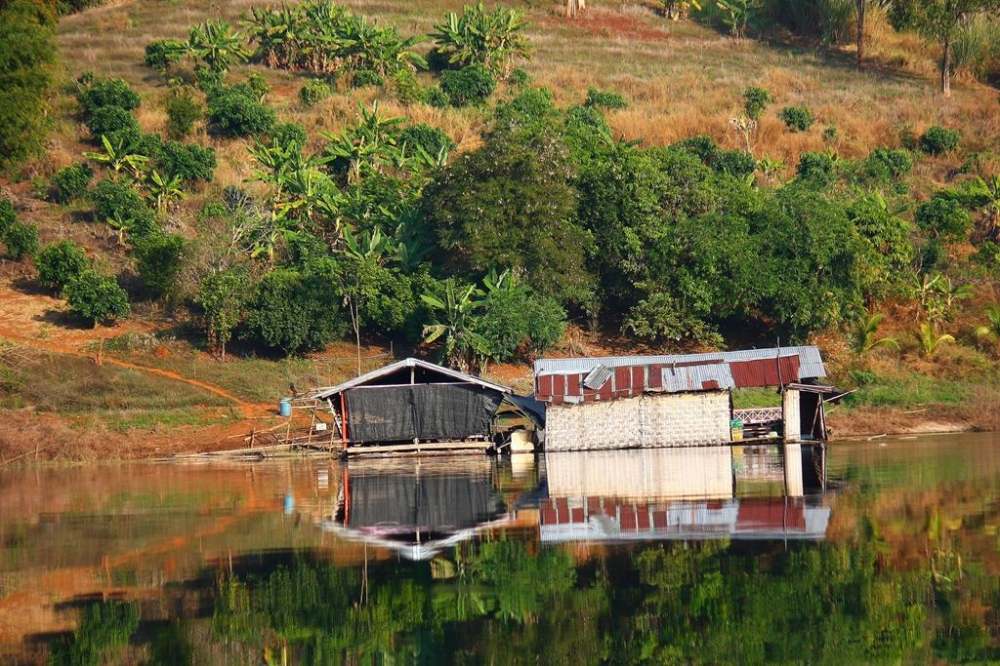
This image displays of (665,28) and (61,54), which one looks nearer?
(61,54)

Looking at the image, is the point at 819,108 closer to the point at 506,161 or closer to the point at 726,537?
the point at 506,161

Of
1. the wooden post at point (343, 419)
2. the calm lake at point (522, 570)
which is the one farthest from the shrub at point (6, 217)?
the calm lake at point (522, 570)

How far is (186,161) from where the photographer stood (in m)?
61.9

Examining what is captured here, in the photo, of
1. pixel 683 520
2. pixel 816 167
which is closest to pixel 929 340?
pixel 816 167

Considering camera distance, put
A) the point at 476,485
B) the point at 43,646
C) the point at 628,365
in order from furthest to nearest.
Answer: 1. the point at 628,365
2. the point at 476,485
3. the point at 43,646

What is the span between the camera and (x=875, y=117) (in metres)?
73.1

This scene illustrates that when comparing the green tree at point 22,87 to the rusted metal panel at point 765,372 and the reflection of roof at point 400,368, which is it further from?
the rusted metal panel at point 765,372

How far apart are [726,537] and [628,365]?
1807 cm

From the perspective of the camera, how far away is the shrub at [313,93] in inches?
2832

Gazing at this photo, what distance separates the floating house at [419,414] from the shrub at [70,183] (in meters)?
24.9

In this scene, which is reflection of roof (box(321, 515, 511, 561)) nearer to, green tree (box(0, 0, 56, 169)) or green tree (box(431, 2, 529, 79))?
green tree (box(0, 0, 56, 169))

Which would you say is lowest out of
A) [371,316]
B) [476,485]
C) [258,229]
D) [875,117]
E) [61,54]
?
[476,485]

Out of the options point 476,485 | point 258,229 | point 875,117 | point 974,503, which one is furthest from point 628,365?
point 875,117

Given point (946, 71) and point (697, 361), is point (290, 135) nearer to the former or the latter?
point (697, 361)
